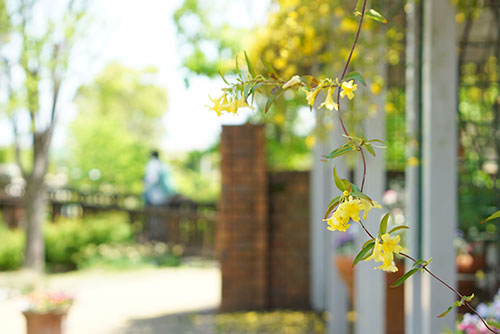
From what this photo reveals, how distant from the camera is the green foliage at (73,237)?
10016 mm

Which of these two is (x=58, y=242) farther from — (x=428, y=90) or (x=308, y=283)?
(x=428, y=90)

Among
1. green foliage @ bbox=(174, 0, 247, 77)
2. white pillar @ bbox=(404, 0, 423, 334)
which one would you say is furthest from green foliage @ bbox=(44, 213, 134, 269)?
white pillar @ bbox=(404, 0, 423, 334)

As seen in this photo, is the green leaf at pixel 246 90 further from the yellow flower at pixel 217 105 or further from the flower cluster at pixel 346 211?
the flower cluster at pixel 346 211

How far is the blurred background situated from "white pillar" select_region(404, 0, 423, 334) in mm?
101

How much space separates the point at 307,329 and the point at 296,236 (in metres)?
1.27

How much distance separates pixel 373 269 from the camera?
11.7ft

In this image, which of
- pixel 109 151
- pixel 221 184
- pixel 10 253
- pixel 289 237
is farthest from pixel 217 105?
pixel 109 151

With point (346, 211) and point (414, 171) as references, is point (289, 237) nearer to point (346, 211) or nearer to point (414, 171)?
point (414, 171)

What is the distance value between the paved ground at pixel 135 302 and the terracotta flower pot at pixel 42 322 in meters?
0.41

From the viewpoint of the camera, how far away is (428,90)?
264 centimetres

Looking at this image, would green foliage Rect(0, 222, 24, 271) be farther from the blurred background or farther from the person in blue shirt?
the person in blue shirt

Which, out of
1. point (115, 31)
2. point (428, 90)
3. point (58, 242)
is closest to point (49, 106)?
point (115, 31)

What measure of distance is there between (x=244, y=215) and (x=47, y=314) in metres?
2.51

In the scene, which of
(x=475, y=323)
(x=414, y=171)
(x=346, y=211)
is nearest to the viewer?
(x=346, y=211)
